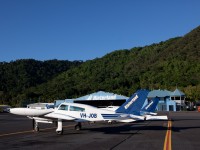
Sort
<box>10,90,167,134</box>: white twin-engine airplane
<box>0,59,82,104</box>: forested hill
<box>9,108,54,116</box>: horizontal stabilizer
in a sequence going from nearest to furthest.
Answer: <box>9,108,54,116</box>: horizontal stabilizer, <box>10,90,167,134</box>: white twin-engine airplane, <box>0,59,82,104</box>: forested hill

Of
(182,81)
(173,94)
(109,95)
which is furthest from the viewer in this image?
(182,81)

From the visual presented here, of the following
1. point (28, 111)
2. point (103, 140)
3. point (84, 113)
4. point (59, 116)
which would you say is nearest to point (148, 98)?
point (84, 113)

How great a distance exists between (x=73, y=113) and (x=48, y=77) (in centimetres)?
17303

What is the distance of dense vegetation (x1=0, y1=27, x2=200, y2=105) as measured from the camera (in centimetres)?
13300

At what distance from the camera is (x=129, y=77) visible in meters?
155

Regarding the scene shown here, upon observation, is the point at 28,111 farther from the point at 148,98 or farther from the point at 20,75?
the point at 20,75

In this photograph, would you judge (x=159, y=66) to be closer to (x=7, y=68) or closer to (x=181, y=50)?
(x=181, y=50)

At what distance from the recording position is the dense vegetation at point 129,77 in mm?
133000

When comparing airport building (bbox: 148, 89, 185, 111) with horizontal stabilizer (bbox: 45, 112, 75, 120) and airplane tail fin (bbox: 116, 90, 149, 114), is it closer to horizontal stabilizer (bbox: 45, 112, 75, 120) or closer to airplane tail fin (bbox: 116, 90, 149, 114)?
airplane tail fin (bbox: 116, 90, 149, 114)

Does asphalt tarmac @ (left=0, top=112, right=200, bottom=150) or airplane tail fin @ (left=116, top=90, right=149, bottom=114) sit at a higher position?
airplane tail fin @ (left=116, top=90, right=149, bottom=114)

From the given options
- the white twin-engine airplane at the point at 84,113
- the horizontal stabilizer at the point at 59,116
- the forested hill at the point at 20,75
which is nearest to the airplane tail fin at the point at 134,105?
the white twin-engine airplane at the point at 84,113

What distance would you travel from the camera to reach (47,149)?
14227 mm

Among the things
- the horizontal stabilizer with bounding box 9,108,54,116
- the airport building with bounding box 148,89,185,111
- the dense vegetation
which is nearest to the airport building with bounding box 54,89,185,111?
the airport building with bounding box 148,89,185,111

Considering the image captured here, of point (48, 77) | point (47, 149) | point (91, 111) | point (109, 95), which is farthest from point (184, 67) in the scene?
point (47, 149)
